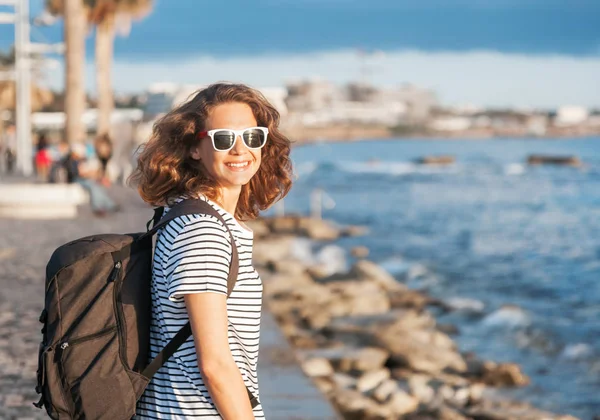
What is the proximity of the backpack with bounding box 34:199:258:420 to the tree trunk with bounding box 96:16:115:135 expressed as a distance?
31.8 metres

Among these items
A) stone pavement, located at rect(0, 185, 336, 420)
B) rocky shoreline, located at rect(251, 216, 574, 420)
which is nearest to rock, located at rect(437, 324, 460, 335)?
rocky shoreline, located at rect(251, 216, 574, 420)

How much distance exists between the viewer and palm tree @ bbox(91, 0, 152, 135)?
35969mm

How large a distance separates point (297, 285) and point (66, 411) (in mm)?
13699

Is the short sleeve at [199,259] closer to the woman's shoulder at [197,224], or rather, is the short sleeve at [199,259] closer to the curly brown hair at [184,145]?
the woman's shoulder at [197,224]

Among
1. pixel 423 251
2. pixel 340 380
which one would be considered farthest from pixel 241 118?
pixel 423 251

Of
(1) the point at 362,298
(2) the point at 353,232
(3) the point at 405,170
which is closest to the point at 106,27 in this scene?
(2) the point at 353,232

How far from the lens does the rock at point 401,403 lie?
28.6 feet

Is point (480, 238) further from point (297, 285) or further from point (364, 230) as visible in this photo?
point (297, 285)

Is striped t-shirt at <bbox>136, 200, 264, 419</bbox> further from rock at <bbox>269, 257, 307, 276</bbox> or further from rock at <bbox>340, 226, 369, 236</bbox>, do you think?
rock at <bbox>340, 226, 369, 236</bbox>

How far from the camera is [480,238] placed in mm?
33688

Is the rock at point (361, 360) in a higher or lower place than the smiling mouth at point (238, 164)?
lower

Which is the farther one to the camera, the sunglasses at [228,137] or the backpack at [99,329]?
the sunglasses at [228,137]

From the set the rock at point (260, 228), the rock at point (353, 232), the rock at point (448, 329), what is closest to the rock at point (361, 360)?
the rock at point (448, 329)

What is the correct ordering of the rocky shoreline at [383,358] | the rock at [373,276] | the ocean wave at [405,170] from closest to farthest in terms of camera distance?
the rocky shoreline at [383,358]
the rock at [373,276]
the ocean wave at [405,170]
